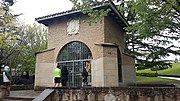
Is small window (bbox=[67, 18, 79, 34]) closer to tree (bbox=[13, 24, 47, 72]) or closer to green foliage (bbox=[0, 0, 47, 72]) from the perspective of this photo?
green foliage (bbox=[0, 0, 47, 72])

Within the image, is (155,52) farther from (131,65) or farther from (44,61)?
(44,61)

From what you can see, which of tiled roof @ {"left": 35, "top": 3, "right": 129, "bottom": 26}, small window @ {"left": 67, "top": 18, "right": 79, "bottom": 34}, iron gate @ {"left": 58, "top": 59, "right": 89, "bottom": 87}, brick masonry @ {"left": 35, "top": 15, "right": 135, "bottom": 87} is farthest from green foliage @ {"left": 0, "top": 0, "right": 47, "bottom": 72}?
iron gate @ {"left": 58, "top": 59, "right": 89, "bottom": 87}

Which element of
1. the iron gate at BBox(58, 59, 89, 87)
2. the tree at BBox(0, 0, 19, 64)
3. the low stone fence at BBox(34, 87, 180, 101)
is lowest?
the low stone fence at BBox(34, 87, 180, 101)

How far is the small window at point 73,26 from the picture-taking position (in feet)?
65.4

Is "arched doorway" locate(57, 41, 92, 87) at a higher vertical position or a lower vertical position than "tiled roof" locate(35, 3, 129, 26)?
lower

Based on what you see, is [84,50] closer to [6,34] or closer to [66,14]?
[66,14]

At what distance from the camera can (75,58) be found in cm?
1966

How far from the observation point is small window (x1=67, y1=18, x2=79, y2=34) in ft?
65.4

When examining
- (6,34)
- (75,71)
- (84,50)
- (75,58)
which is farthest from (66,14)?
(6,34)

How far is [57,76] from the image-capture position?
1587cm

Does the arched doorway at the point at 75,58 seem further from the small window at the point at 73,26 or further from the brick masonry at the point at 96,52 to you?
the small window at the point at 73,26

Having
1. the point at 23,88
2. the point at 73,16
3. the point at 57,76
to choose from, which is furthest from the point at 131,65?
the point at 23,88

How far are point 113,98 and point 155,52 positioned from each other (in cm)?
1442

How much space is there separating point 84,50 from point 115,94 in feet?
32.1
